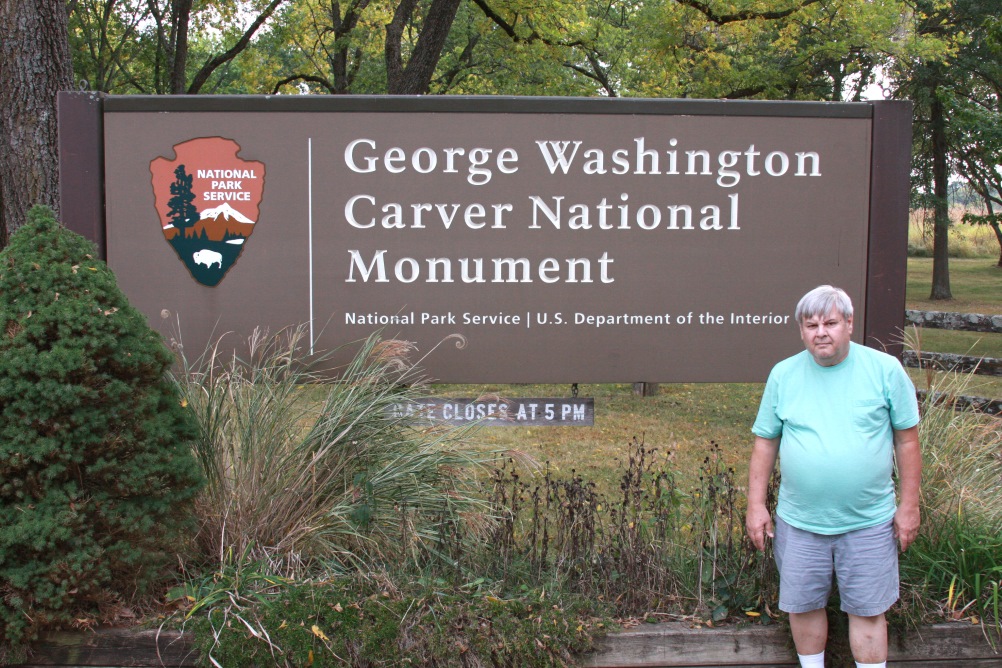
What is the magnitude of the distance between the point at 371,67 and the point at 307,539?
2254cm

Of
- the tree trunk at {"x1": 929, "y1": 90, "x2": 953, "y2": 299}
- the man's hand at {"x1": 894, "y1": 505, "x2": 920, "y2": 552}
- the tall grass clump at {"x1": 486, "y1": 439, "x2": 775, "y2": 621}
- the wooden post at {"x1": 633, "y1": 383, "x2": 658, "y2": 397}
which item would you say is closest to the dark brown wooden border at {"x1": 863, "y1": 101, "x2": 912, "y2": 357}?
the tall grass clump at {"x1": 486, "y1": 439, "x2": 775, "y2": 621}

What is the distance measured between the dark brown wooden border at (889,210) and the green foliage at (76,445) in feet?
12.3

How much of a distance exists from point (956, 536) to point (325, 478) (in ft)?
9.14

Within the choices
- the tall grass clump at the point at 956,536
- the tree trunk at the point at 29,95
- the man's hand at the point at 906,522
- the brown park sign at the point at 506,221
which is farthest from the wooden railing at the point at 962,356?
the tree trunk at the point at 29,95

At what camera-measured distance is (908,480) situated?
3.43m

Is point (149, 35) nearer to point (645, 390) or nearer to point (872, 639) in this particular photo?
point (645, 390)

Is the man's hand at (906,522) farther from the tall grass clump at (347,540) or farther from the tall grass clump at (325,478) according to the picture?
the tall grass clump at (325,478)

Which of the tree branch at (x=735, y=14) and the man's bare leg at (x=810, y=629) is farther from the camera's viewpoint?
the tree branch at (x=735, y=14)

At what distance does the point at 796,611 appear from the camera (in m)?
3.53

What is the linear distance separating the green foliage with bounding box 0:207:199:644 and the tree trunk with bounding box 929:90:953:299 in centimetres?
2323

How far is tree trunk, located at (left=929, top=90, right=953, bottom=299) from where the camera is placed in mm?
24000

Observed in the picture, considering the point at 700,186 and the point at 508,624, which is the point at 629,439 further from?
the point at 508,624

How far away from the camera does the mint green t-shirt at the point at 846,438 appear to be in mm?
3357

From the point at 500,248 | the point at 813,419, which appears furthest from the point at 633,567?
the point at 500,248
